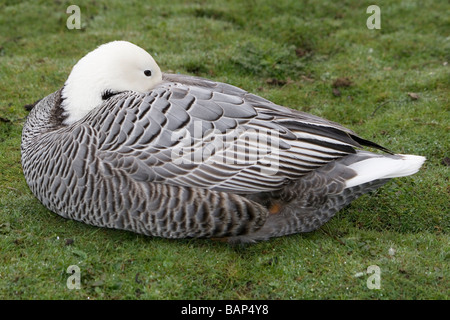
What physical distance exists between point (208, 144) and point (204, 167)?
0.20 meters

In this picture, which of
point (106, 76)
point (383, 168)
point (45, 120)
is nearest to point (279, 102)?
point (106, 76)

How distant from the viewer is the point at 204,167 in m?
4.55

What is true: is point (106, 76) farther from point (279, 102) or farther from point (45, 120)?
point (279, 102)

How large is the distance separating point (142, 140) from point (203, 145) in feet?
1.74

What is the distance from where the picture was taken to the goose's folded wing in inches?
179

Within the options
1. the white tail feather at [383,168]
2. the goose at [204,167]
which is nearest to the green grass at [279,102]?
the goose at [204,167]

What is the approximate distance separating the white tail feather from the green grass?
2.06 ft

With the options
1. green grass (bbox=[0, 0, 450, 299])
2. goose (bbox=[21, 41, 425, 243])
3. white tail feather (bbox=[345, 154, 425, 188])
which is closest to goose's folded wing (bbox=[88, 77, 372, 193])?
goose (bbox=[21, 41, 425, 243])

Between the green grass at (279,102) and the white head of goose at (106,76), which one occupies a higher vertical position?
the white head of goose at (106,76)

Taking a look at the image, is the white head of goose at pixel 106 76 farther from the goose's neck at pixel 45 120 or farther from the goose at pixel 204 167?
the goose at pixel 204 167

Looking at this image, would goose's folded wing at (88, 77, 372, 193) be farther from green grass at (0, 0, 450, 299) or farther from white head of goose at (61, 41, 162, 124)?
green grass at (0, 0, 450, 299)

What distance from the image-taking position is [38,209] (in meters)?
5.30

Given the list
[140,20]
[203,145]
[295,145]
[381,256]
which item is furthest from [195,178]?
[140,20]

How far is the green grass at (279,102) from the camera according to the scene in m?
4.30
